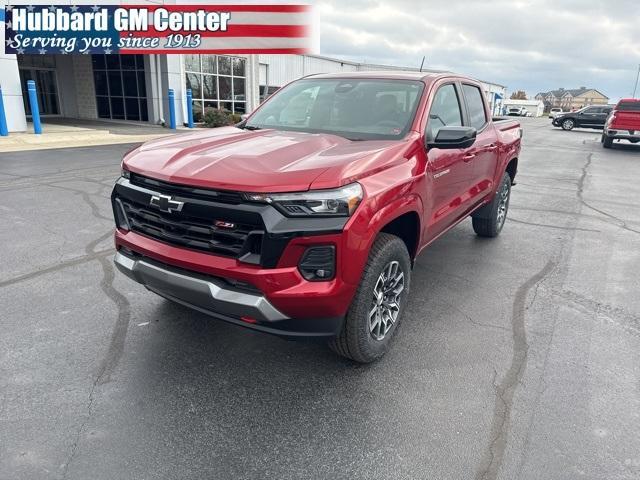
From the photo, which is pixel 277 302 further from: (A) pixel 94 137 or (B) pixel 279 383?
(A) pixel 94 137

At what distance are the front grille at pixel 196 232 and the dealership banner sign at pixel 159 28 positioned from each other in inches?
665

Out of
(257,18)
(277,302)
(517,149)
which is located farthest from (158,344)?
(257,18)

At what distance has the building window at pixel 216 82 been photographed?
2194 cm

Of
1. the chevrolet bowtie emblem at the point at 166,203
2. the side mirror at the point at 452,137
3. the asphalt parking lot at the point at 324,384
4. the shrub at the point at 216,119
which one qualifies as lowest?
the asphalt parking lot at the point at 324,384

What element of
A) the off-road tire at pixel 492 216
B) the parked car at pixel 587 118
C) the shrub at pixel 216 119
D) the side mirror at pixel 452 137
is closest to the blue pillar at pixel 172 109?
the shrub at pixel 216 119

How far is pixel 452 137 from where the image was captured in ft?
11.2

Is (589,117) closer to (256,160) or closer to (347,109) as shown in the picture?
(347,109)

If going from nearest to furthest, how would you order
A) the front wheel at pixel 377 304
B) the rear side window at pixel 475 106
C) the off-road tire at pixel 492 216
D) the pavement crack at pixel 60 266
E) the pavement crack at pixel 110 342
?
the pavement crack at pixel 110 342
the front wheel at pixel 377 304
the pavement crack at pixel 60 266
the rear side window at pixel 475 106
the off-road tire at pixel 492 216

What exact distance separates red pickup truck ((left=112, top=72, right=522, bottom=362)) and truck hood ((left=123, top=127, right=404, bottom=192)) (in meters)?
0.01

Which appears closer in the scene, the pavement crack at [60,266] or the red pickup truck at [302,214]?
the red pickup truck at [302,214]

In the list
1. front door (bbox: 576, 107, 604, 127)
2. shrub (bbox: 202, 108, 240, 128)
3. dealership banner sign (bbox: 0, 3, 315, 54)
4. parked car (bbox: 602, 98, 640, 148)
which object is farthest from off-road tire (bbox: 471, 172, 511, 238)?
front door (bbox: 576, 107, 604, 127)

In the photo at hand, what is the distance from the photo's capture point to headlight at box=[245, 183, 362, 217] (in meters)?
2.56

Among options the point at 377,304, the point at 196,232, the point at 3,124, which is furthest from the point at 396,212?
the point at 3,124

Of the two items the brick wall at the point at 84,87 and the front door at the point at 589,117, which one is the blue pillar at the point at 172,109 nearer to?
the brick wall at the point at 84,87
